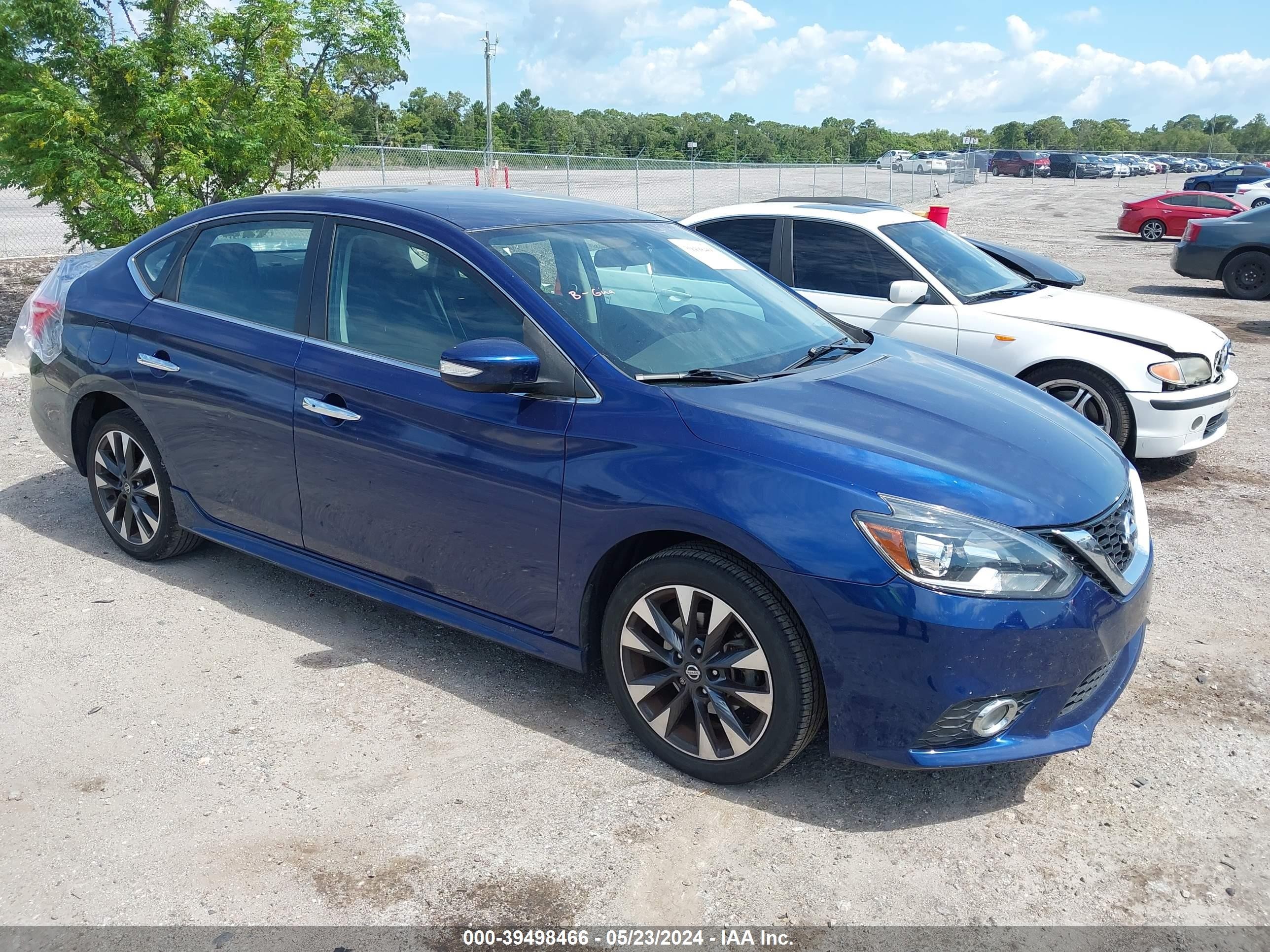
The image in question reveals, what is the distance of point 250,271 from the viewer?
4.51m

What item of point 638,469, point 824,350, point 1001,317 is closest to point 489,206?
point 824,350

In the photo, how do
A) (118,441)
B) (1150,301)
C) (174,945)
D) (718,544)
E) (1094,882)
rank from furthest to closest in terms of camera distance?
(1150,301), (118,441), (718,544), (1094,882), (174,945)

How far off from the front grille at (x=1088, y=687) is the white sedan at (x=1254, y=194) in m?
22.9

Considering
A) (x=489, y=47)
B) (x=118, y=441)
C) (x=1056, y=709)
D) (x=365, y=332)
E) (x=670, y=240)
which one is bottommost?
(x=1056, y=709)

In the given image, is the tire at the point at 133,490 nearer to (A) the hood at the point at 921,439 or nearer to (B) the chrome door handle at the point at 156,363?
(B) the chrome door handle at the point at 156,363

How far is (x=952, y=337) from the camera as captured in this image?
22.8ft

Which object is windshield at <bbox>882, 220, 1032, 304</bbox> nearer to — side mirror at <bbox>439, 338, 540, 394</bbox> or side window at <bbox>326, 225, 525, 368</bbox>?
side window at <bbox>326, 225, 525, 368</bbox>

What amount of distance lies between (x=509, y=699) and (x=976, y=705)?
1.70 metres

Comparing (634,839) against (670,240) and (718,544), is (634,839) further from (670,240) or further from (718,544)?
(670,240)

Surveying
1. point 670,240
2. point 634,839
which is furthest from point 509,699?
point 670,240

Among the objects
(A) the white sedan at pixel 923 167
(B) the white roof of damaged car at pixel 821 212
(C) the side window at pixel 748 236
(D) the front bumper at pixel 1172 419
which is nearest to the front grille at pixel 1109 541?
(D) the front bumper at pixel 1172 419

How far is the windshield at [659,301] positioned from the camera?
374 centimetres

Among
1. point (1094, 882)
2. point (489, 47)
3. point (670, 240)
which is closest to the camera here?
point (1094, 882)

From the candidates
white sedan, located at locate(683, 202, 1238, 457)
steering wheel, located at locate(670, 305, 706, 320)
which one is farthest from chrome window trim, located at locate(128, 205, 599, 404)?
white sedan, located at locate(683, 202, 1238, 457)
